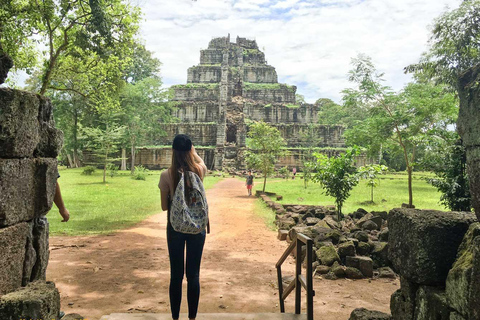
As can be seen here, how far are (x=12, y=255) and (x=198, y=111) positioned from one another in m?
34.8

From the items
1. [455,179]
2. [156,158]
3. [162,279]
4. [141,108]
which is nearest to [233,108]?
[156,158]

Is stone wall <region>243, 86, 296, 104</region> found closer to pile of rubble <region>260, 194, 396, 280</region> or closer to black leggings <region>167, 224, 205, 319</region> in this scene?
pile of rubble <region>260, 194, 396, 280</region>

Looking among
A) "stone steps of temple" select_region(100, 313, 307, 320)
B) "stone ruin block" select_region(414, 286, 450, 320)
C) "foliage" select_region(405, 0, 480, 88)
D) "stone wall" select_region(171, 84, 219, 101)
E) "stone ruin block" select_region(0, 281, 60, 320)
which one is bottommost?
"stone steps of temple" select_region(100, 313, 307, 320)

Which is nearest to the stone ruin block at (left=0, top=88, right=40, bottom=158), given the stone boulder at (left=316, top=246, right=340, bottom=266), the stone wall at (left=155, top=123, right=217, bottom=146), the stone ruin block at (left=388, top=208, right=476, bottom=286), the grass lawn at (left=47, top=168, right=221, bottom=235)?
the stone ruin block at (left=388, top=208, right=476, bottom=286)

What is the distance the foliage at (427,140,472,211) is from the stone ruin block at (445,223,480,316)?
7.18m

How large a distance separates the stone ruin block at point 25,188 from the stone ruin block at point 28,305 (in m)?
0.63

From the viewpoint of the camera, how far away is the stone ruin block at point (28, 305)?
7.97ft

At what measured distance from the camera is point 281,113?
37.3m

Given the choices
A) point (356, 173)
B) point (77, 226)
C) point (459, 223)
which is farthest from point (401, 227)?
point (77, 226)

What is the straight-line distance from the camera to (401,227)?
2545mm

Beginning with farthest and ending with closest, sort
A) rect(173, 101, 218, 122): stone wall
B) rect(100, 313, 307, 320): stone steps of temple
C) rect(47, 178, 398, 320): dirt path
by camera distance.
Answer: rect(173, 101, 218, 122): stone wall < rect(47, 178, 398, 320): dirt path < rect(100, 313, 307, 320): stone steps of temple

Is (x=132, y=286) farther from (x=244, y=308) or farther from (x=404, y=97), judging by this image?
(x=404, y=97)

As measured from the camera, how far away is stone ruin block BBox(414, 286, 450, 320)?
83.1 inches

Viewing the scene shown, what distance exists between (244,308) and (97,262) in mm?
3165
